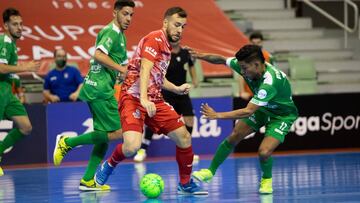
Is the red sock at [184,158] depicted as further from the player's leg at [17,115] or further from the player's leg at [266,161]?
the player's leg at [17,115]

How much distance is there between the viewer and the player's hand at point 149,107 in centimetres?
870

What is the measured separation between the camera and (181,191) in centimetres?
977

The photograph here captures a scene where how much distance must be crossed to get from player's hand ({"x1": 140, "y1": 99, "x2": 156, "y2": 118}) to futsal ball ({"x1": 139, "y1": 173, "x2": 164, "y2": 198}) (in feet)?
3.07

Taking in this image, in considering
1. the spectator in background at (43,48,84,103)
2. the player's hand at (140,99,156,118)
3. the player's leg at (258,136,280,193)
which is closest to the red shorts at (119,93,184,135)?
the player's hand at (140,99,156,118)

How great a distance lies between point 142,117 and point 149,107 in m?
0.76

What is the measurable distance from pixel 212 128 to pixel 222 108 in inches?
15.4

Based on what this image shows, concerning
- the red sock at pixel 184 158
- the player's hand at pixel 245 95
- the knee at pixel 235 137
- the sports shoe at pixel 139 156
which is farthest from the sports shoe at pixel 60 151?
the player's hand at pixel 245 95

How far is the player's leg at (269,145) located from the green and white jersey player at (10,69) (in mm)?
3105

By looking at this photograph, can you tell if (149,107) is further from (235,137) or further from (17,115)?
(17,115)

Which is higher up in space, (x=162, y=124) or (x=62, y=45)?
(x=62, y=45)

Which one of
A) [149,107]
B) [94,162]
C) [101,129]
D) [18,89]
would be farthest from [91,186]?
[18,89]

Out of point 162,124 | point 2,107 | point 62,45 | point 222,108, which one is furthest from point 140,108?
point 62,45

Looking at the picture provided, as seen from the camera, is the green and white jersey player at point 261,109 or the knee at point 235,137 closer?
the green and white jersey player at point 261,109

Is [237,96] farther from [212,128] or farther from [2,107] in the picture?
[2,107]
